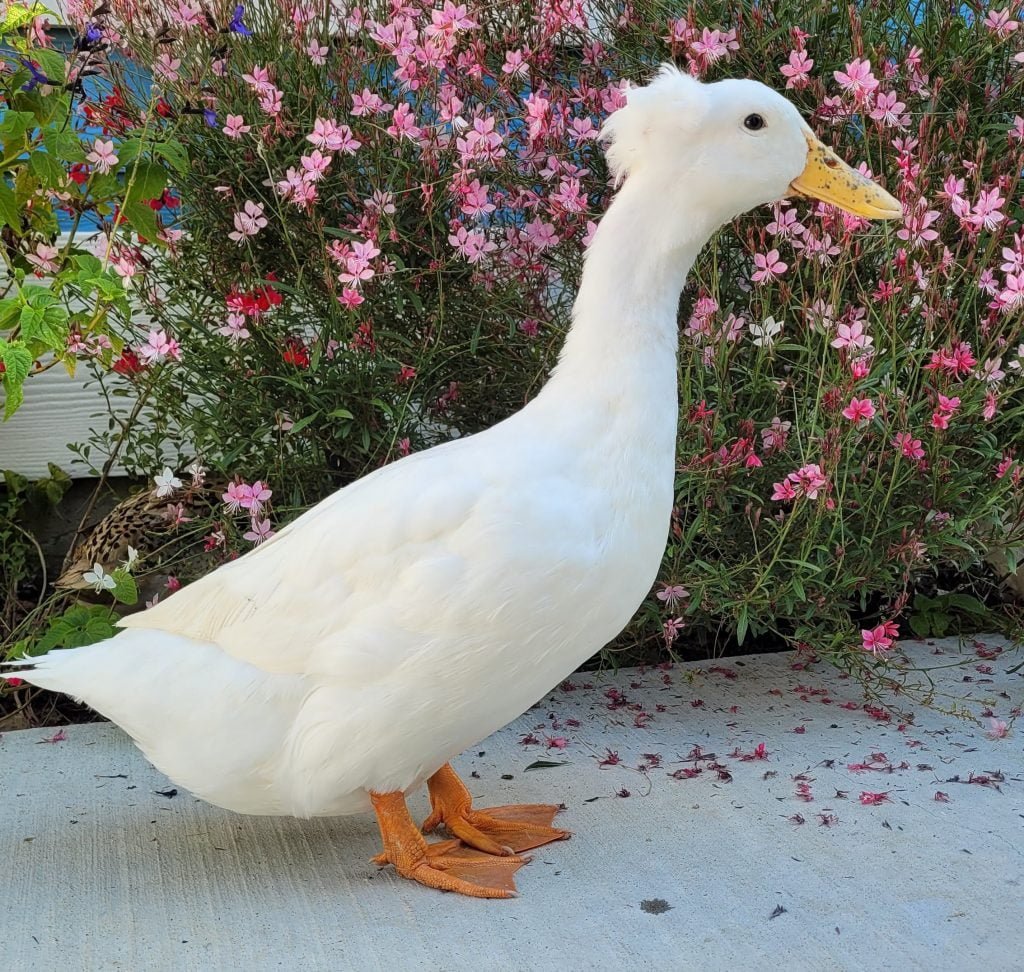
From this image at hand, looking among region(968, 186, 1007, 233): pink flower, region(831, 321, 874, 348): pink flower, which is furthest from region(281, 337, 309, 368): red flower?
region(968, 186, 1007, 233): pink flower

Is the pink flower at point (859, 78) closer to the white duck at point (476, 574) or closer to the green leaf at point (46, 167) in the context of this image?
the white duck at point (476, 574)

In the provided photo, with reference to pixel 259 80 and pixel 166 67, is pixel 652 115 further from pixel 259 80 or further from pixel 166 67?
pixel 166 67

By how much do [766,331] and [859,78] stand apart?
1.99ft

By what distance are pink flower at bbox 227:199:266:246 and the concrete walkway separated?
1390 millimetres

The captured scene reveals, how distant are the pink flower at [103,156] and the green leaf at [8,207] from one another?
0.83 feet

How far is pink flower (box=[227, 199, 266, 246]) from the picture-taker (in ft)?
10.3

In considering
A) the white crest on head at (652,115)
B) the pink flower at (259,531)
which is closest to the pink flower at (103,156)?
the pink flower at (259,531)

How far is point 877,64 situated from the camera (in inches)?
125

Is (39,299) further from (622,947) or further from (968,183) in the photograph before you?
(968,183)

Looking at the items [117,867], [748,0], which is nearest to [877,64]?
[748,0]

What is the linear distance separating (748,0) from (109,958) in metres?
2.78

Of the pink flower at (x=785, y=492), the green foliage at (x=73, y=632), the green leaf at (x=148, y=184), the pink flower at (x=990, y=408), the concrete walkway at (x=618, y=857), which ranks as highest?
the green leaf at (x=148, y=184)

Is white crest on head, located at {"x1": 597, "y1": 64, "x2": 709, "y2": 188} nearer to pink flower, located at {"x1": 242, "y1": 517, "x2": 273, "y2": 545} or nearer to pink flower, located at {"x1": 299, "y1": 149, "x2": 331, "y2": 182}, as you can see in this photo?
pink flower, located at {"x1": 299, "y1": 149, "x2": 331, "y2": 182}

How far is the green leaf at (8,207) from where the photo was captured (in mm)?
3262
